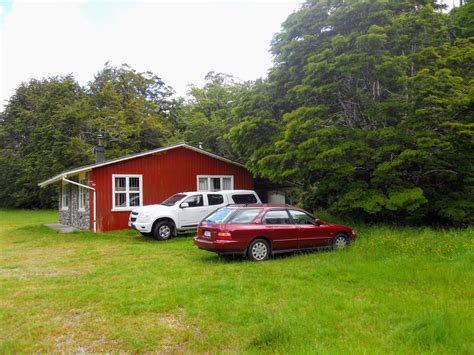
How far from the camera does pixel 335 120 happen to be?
603 inches

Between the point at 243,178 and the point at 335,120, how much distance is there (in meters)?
6.56

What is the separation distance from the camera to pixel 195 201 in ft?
49.6

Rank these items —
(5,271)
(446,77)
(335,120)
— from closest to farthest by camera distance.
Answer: (5,271) → (446,77) → (335,120)

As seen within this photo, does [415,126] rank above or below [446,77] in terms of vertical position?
below

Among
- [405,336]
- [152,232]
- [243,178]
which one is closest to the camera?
[405,336]

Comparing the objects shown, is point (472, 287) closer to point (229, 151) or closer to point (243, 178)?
point (243, 178)

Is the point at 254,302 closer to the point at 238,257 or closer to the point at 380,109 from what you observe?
the point at 238,257

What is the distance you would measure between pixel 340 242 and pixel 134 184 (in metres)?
10.2

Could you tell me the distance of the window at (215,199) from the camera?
15.4 m

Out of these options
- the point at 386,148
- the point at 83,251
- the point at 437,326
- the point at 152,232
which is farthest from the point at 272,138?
the point at 437,326

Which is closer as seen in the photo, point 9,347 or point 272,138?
point 9,347

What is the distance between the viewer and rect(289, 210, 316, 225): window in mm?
10062

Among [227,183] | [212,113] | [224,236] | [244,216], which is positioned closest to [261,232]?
[244,216]

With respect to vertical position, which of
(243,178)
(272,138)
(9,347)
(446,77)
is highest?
(446,77)
